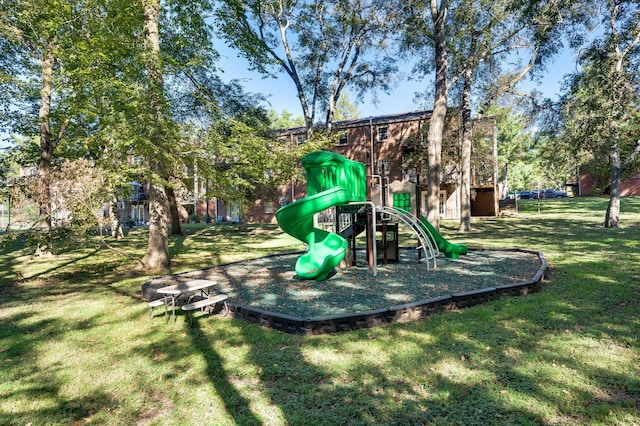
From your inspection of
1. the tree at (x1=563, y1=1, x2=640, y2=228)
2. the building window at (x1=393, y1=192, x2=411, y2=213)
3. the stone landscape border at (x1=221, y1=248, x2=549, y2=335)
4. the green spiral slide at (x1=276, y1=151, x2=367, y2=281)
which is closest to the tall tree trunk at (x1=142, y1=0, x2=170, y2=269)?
the green spiral slide at (x1=276, y1=151, x2=367, y2=281)

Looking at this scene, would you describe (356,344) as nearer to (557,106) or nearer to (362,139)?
(557,106)

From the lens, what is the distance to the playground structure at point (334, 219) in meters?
8.51

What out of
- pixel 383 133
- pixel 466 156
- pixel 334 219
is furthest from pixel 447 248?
pixel 383 133

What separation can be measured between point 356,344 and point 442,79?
47.5 feet

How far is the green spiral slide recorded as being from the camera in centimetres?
843

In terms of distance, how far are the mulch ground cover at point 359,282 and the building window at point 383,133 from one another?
22.1 meters

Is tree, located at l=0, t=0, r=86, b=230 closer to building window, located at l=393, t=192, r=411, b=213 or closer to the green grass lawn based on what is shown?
the green grass lawn

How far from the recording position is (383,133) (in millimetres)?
32656

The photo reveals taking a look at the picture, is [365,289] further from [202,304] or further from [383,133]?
[383,133]

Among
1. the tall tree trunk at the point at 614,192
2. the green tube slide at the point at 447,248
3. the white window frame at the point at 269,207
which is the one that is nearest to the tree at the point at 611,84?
the tall tree trunk at the point at 614,192

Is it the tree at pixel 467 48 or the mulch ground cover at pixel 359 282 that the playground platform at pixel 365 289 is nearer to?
the mulch ground cover at pixel 359 282

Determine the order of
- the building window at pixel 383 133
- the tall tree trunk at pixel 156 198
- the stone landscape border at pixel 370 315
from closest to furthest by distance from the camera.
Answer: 1. the stone landscape border at pixel 370 315
2. the tall tree trunk at pixel 156 198
3. the building window at pixel 383 133

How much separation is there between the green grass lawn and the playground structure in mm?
3172

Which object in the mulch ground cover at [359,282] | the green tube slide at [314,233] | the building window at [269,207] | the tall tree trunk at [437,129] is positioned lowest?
the mulch ground cover at [359,282]
